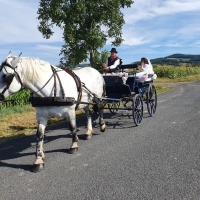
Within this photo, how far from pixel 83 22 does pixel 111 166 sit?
1367 cm

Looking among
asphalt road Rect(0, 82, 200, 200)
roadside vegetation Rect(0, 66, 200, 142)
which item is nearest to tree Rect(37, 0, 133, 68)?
roadside vegetation Rect(0, 66, 200, 142)

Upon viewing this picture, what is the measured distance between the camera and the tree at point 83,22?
1628 cm

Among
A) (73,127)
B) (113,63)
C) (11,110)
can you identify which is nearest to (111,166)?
(73,127)

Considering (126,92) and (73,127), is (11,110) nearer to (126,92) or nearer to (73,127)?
(126,92)

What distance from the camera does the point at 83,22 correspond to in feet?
55.3

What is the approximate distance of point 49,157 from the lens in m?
5.39

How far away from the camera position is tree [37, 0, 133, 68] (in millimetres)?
16281

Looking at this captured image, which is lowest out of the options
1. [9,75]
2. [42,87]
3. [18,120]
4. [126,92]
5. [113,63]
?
[18,120]

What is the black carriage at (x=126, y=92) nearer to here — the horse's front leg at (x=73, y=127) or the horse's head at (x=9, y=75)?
the horse's front leg at (x=73, y=127)

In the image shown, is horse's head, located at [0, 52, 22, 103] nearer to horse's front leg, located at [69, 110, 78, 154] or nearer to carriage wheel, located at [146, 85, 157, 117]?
horse's front leg, located at [69, 110, 78, 154]

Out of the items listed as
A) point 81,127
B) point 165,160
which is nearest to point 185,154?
point 165,160

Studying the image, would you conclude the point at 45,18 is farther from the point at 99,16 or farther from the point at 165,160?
the point at 165,160

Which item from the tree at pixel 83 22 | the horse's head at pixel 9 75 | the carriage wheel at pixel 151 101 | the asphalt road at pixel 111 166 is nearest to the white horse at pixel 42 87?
the horse's head at pixel 9 75

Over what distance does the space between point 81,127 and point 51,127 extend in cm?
103
